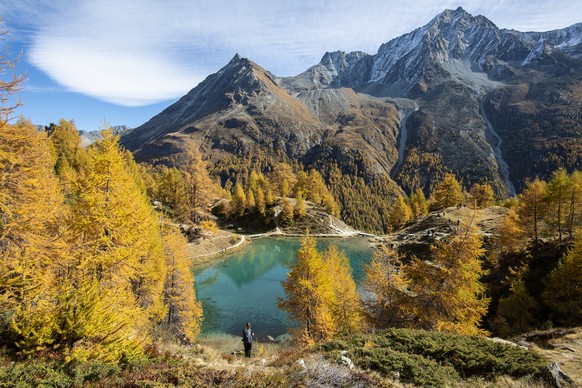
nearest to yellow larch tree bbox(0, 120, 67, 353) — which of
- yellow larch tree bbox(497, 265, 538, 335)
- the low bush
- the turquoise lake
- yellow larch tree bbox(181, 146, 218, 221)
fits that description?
the low bush

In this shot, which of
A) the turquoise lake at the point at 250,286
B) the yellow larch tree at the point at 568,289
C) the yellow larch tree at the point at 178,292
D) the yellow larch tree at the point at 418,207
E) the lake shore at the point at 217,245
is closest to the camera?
the yellow larch tree at the point at 568,289

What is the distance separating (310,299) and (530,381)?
643 inches

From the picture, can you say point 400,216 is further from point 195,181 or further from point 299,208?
point 195,181

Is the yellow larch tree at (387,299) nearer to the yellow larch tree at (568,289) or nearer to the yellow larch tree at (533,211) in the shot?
the yellow larch tree at (568,289)

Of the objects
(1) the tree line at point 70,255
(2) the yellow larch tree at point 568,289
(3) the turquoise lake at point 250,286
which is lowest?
(3) the turquoise lake at point 250,286

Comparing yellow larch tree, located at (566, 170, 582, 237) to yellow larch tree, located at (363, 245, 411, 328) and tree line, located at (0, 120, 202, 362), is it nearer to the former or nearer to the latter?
yellow larch tree, located at (363, 245, 411, 328)

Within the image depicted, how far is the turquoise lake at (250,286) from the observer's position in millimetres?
38906

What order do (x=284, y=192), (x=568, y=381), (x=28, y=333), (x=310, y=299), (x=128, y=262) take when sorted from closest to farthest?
(x=28, y=333), (x=568, y=381), (x=128, y=262), (x=310, y=299), (x=284, y=192)

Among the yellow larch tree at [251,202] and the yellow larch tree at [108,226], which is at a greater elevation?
the yellow larch tree at [108,226]

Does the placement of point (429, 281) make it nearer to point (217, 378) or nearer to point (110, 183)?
point (217, 378)

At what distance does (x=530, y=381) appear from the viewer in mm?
10633

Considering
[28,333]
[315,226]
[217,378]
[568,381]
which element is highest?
[28,333]

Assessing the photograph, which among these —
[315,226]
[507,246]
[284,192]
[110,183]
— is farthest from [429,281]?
[284,192]

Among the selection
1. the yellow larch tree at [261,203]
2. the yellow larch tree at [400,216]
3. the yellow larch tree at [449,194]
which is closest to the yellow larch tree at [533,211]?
the yellow larch tree at [449,194]
